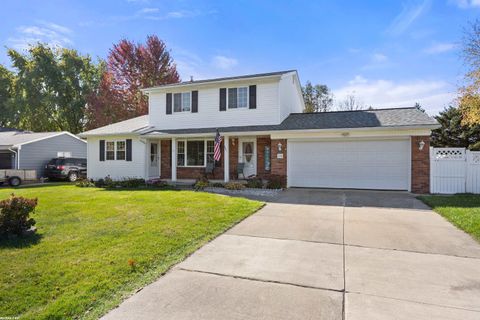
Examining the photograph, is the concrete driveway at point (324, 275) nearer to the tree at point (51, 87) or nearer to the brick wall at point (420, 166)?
the brick wall at point (420, 166)

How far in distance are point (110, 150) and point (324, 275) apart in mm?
15545

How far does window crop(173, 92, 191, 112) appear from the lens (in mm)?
15539

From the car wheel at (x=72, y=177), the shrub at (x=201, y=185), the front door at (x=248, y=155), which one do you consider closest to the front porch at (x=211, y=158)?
the front door at (x=248, y=155)

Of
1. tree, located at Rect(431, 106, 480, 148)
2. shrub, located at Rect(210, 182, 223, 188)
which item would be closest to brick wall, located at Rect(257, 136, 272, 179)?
shrub, located at Rect(210, 182, 223, 188)

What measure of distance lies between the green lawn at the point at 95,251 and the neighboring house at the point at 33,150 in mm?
13863

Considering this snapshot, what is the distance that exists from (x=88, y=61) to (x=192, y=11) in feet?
96.6

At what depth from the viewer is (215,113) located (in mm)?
14867

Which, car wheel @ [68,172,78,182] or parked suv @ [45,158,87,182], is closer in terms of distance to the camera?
parked suv @ [45,158,87,182]

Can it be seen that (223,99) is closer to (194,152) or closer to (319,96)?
(194,152)

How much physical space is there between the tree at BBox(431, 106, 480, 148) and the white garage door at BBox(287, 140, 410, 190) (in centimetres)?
1403

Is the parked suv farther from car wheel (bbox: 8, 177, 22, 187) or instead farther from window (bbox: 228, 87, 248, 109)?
window (bbox: 228, 87, 248, 109)

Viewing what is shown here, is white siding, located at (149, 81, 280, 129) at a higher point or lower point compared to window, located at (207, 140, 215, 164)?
higher

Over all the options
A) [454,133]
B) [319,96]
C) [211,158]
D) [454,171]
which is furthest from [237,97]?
[319,96]

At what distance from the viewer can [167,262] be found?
14.6ft
